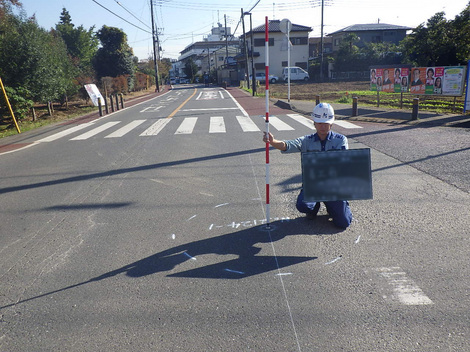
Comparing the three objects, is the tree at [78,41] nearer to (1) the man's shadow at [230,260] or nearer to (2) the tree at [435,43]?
(2) the tree at [435,43]

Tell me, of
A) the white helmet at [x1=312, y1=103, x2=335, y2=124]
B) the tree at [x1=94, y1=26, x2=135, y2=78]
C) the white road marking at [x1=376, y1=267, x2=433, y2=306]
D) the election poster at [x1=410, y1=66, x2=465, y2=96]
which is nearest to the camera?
the white road marking at [x1=376, y1=267, x2=433, y2=306]

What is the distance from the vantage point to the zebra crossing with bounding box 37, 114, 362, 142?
12.6 m

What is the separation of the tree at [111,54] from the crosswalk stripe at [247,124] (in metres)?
30.8

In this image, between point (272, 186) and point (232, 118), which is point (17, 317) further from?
point (232, 118)

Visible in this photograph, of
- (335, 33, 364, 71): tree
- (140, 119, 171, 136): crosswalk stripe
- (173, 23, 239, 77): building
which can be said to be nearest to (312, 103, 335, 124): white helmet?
(140, 119, 171, 136): crosswalk stripe

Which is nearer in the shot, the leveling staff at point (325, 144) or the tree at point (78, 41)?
the leveling staff at point (325, 144)

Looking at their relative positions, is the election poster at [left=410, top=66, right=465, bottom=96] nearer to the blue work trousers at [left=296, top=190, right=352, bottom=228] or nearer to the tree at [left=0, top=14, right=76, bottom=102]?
the blue work trousers at [left=296, top=190, right=352, bottom=228]

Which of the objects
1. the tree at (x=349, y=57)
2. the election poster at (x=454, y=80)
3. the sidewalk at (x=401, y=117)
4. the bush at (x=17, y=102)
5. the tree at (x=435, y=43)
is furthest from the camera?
the tree at (x=349, y=57)

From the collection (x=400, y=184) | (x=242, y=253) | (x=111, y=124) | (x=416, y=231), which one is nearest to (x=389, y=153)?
(x=400, y=184)

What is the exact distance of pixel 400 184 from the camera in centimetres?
638

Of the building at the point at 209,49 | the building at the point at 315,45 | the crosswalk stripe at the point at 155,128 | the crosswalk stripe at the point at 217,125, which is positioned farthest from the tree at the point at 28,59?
the building at the point at 209,49

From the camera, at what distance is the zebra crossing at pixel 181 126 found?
12585 millimetres

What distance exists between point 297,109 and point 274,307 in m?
15.8

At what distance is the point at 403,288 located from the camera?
3330mm
